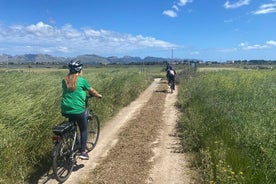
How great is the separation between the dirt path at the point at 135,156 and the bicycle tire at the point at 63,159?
180 millimetres

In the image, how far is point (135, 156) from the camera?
30.0ft

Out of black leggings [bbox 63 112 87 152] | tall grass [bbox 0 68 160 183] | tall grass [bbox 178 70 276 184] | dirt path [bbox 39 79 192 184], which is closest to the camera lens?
tall grass [bbox 178 70 276 184]

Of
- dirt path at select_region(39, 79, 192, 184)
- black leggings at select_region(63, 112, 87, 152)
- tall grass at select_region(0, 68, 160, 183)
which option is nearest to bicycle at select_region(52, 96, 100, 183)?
black leggings at select_region(63, 112, 87, 152)

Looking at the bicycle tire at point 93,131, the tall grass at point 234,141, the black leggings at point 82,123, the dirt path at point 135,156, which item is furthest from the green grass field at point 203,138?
the bicycle tire at point 93,131

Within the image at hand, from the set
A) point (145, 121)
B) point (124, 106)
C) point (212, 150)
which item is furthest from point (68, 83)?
point (124, 106)

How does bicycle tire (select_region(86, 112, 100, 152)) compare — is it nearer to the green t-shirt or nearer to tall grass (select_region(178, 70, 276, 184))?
the green t-shirt

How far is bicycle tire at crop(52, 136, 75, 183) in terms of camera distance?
23.5 feet

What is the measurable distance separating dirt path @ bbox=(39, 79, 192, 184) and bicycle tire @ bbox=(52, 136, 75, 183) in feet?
0.59

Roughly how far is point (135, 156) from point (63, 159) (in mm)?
2168

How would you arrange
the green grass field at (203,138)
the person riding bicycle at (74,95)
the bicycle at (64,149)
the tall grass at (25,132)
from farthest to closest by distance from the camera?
the person riding bicycle at (74,95) < the bicycle at (64,149) < the tall grass at (25,132) < the green grass field at (203,138)

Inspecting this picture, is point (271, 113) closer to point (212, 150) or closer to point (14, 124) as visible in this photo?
point (212, 150)

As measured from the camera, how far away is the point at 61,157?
7445 mm

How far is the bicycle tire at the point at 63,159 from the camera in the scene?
281 inches

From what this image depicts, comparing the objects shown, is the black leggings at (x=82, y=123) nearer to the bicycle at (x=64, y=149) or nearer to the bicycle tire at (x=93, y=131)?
the bicycle at (x=64, y=149)
